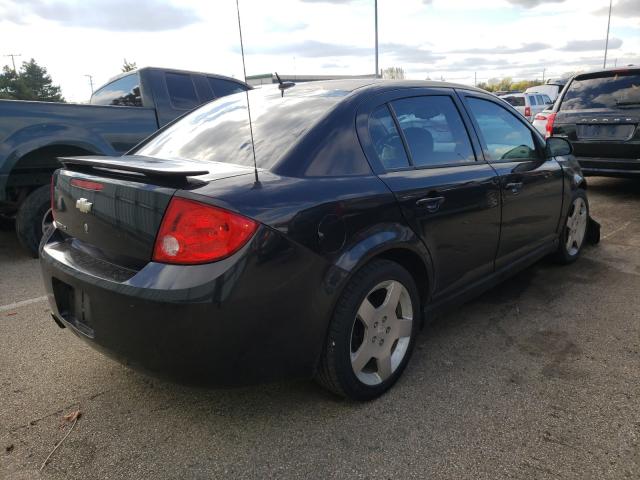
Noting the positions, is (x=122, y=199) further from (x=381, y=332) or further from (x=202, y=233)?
(x=381, y=332)

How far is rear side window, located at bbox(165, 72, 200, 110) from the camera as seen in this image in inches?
247

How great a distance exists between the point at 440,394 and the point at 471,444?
0.40 meters

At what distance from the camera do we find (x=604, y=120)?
6770 mm

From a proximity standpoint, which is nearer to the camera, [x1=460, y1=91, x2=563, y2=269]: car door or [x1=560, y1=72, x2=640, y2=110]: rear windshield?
[x1=460, y1=91, x2=563, y2=269]: car door

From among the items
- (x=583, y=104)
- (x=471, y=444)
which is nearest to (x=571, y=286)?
(x=471, y=444)

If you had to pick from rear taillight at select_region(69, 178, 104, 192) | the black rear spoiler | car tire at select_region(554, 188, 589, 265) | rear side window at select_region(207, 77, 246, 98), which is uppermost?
rear side window at select_region(207, 77, 246, 98)

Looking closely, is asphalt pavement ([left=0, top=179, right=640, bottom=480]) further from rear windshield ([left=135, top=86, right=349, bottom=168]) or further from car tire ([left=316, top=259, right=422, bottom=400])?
rear windshield ([left=135, top=86, right=349, bottom=168])

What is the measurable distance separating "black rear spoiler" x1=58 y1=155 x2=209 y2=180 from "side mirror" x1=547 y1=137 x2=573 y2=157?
2.89 metres

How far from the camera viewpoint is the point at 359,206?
2301mm

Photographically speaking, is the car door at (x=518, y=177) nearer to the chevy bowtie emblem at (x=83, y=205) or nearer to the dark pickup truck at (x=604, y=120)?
the chevy bowtie emblem at (x=83, y=205)

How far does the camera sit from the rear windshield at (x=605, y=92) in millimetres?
6645

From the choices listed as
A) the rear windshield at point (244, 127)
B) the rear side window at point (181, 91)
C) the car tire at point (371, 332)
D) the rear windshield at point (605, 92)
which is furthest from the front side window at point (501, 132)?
the rear side window at point (181, 91)

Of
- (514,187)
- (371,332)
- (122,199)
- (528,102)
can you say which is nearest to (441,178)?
(514,187)

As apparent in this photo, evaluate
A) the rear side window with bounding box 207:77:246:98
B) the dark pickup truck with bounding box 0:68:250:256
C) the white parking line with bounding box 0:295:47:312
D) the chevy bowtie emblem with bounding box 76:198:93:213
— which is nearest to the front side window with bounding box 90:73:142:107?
the dark pickup truck with bounding box 0:68:250:256
